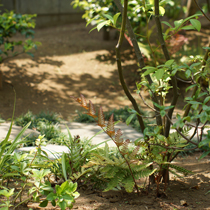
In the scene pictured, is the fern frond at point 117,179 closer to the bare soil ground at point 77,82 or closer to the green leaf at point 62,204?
the bare soil ground at point 77,82

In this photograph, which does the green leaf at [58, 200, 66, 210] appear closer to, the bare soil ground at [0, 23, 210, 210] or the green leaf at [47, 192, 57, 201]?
the green leaf at [47, 192, 57, 201]

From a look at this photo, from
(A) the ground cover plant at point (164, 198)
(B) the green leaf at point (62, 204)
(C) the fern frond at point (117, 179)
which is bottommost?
(A) the ground cover plant at point (164, 198)

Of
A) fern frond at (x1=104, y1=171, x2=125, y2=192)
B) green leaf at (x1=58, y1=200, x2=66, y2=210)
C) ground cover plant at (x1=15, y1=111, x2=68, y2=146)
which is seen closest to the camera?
green leaf at (x1=58, y1=200, x2=66, y2=210)

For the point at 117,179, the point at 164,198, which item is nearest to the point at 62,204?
the point at 117,179

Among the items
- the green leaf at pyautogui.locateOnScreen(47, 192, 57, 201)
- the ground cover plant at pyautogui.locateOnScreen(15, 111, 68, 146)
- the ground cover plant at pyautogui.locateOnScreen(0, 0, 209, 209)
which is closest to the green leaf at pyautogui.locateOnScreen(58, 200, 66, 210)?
the green leaf at pyautogui.locateOnScreen(47, 192, 57, 201)

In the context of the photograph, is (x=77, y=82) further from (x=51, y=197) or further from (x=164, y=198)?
(x=51, y=197)

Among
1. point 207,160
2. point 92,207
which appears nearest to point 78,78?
point 207,160

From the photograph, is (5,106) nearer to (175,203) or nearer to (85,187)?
(85,187)

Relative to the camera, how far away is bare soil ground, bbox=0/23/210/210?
78.7 inches

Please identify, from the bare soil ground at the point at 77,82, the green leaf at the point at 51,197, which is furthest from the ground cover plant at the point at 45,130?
the green leaf at the point at 51,197

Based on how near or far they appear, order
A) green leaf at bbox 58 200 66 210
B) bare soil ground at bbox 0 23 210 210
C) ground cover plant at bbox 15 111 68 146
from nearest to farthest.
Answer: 1. green leaf at bbox 58 200 66 210
2. bare soil ground at bbox 0 23 210 210
3. ground cover plant at bbox 15 111 68 146

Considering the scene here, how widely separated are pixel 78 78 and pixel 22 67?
1549 millimetres

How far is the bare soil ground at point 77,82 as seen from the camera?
2.00m

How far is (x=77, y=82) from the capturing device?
668 centimetres
